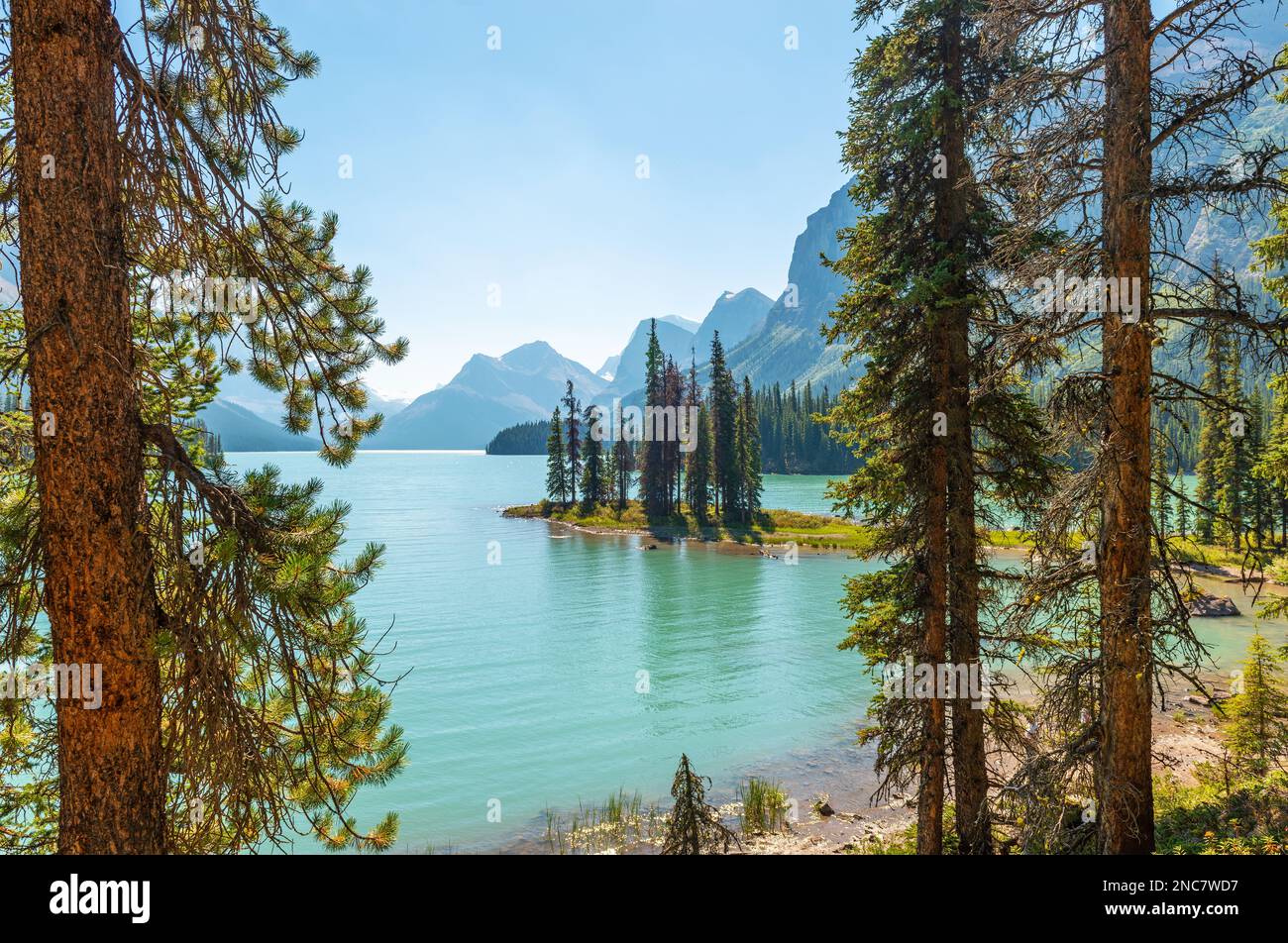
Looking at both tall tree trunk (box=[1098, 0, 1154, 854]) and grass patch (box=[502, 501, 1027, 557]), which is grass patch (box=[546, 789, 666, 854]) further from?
grass patch (box=[502, 501, 1027, 557])

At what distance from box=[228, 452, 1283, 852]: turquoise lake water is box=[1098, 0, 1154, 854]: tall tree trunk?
735 centimetres

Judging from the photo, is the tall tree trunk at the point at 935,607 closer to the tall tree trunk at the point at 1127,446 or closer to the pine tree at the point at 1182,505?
the pine tree at the point at 1182,505

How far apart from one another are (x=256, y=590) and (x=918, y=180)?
10.7 m

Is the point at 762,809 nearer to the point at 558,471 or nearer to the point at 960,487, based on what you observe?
the point at 960,487

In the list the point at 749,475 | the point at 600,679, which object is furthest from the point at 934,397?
the point at 749,475

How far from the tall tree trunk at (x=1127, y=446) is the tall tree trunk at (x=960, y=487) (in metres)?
3.11

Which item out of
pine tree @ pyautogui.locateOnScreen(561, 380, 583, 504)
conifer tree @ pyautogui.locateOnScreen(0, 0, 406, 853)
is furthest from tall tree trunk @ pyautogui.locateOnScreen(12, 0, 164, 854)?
pine tree @ pyautogui.locateOnScreen(561, 380, 583, 504)

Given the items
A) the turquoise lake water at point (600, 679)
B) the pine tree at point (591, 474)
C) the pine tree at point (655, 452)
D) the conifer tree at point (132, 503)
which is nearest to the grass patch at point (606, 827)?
the turquoise lake water at point (600, 679)

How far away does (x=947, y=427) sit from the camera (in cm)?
977

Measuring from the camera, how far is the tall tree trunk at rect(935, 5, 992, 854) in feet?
32.0

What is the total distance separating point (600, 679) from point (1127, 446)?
2248 cm

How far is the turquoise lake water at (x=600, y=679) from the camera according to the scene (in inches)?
671
